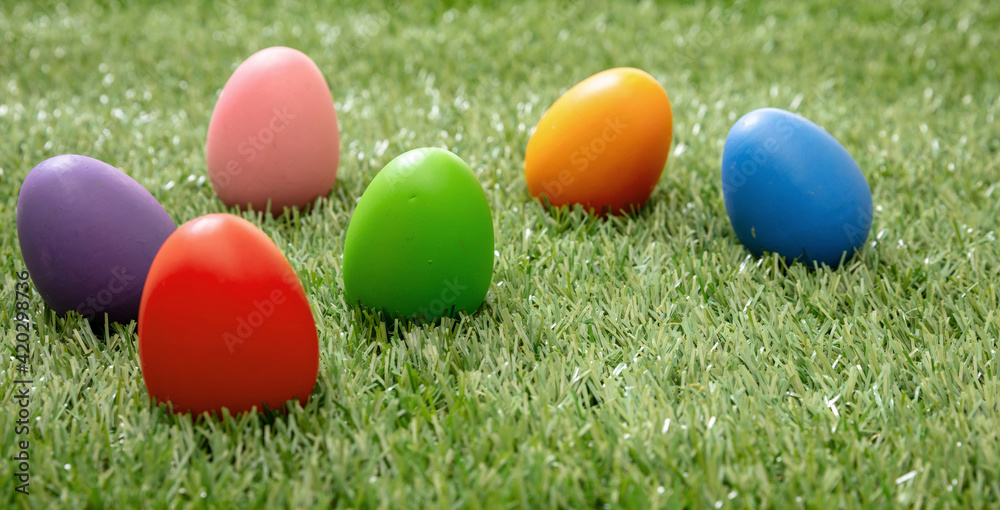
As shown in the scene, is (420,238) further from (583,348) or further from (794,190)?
(794,190)

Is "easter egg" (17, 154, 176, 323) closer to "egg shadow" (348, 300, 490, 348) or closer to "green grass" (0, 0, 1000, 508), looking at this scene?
"green grass" (0, 0, 1000, 508)

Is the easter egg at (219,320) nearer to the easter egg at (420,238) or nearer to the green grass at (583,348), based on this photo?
the green grass at (583,348)

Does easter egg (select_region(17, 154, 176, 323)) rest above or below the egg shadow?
above

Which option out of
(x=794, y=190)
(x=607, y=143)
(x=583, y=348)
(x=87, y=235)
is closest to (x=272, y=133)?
(x=87, y=235)

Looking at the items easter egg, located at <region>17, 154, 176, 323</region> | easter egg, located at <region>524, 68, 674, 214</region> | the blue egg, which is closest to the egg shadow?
easter egg, located at <region>17, 154, 176, 323</region>

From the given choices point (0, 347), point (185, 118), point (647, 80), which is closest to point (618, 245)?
point (647, 80)

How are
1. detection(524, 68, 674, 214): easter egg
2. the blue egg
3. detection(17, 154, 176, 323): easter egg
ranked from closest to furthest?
1. detection(17, 154, 176, 323): easter egg
2. the blue egg
3. detection(524, 68, 674, 214): easter egg

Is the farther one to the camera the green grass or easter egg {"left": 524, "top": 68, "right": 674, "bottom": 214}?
easter egg {"left": 524, "top": 68, "right": 674, "bottom": 214}
